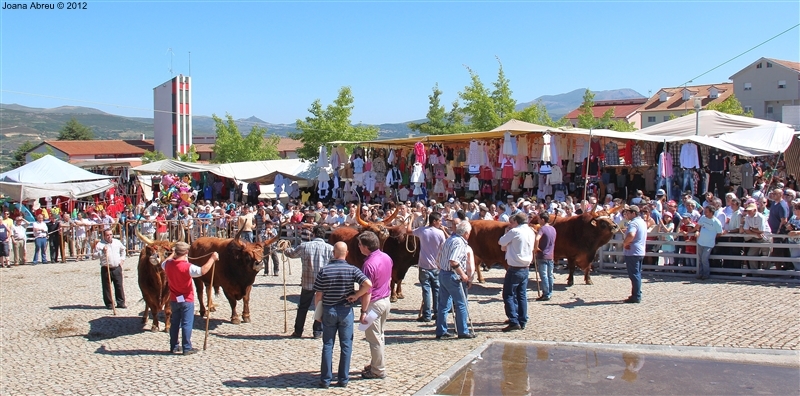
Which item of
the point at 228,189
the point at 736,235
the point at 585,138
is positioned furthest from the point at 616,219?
the point at 228,189

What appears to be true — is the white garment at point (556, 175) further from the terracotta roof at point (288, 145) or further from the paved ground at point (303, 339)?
the terracotta roof at point (288, 145)

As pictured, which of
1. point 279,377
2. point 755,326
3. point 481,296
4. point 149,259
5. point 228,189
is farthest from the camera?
point 228,189

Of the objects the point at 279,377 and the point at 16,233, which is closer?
the point at 279,377

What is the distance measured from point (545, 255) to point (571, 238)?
1.81 m

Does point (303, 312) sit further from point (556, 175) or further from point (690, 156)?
point (690, 156)

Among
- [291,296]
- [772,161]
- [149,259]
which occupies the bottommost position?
[291,296]

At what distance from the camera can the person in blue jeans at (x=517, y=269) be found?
9992mm

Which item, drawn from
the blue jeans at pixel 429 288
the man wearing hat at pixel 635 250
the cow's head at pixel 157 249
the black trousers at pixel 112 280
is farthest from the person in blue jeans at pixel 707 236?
the black trousers at pixel 112 280

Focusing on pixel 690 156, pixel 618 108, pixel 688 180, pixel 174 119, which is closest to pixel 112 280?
pixel 690 156

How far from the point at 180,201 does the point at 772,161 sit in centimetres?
2141

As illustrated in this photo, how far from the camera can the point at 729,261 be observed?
14.1m

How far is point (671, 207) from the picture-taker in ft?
52.0

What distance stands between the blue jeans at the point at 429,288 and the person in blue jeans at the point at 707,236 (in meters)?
6.22

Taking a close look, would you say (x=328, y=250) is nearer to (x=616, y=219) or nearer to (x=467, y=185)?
(x=616, y=219)
